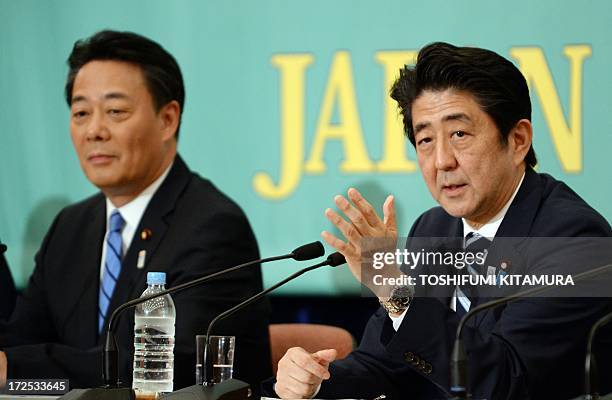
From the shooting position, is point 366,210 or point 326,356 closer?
point 326,356

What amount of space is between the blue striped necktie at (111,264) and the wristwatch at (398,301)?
131 cm

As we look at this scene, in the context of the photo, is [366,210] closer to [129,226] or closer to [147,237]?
[147,237]

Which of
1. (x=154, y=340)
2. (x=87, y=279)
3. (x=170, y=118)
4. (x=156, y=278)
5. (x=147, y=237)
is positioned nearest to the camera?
(x=156, y=278)

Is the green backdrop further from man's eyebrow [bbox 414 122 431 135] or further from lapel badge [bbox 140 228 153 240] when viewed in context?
man's eyebrow [bbox 414 122 431 135]

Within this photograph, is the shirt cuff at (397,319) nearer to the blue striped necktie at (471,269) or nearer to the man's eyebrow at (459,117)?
the blue striped necktie at (471,269)

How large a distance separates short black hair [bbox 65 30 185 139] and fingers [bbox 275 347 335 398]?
1.51 meters

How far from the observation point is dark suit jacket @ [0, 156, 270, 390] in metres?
3.10

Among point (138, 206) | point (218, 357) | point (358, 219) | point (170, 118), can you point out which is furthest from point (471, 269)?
point (170, 118)

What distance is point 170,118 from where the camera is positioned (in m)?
3.72

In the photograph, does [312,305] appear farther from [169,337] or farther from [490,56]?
[490,56]

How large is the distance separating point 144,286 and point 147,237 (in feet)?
0.61

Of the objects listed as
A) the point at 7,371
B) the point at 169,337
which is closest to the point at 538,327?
the point at 169,337

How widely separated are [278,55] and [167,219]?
3.02ft

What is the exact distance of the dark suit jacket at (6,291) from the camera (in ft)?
13.0
